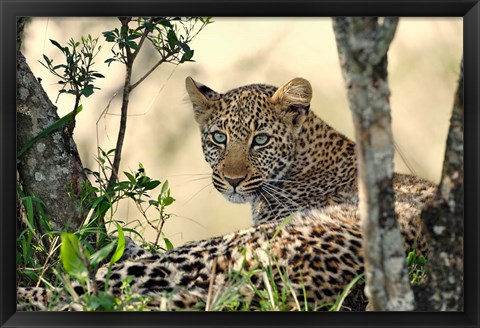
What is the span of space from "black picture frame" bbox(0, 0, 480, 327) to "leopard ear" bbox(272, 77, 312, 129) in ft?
6.38

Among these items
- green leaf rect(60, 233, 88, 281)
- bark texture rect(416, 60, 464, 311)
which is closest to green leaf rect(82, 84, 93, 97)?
green leaf rect(60, 233, 88, 281)

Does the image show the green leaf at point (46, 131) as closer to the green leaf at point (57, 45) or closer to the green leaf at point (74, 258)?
the green leaf at point (57, 45)

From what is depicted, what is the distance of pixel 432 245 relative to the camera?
571 cm

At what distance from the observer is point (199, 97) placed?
8289 millimetres

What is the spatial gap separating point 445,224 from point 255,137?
2.63 meters

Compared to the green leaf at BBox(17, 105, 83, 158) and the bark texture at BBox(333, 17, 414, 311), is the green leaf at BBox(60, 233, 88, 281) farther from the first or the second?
the green leaf at BBox(17, 105, 83, 158)

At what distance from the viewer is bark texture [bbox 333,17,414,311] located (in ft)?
17.3

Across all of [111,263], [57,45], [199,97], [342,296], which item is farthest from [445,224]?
[57,45]

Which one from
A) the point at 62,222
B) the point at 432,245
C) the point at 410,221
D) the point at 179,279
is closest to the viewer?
the point at 432,245
